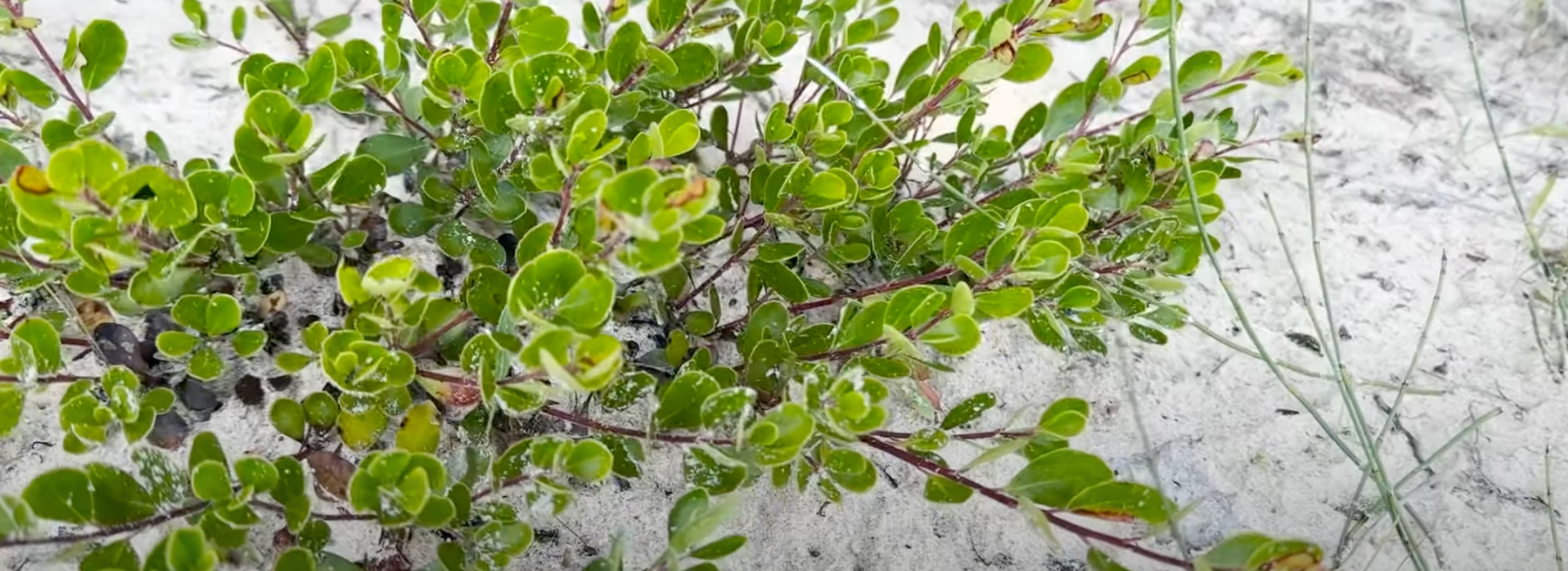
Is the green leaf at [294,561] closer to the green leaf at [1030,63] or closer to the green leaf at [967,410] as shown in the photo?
the green leaf at [967,410]

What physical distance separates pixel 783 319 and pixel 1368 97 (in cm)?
127

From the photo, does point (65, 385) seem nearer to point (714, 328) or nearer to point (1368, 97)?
point (714, 328)

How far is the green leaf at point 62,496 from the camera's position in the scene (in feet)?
2.14

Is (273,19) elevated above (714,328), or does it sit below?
above

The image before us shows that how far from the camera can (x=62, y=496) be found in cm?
67

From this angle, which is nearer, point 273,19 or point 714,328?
point 714,328

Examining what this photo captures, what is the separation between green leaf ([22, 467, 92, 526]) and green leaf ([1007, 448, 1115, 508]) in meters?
0.66

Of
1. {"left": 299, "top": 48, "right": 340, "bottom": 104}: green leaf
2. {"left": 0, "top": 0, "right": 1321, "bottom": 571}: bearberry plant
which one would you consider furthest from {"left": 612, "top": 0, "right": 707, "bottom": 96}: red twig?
{"left": 299, "top": 48, "right": 340, "bottom": 104}: green leaf

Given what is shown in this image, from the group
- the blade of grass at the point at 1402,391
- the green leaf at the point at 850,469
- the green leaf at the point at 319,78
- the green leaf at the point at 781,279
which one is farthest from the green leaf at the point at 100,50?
the blade of grass at the point at 1402,391

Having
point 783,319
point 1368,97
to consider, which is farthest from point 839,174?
point 1368,97

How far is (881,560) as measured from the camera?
3.56ft

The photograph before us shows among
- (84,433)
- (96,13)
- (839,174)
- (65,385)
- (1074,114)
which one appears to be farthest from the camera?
(96,13)

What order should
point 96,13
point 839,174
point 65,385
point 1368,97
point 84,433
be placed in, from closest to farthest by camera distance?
point 84,433 < point 839,174 < point 65,385 < point 96,13 < point 1368,97

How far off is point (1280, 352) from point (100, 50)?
1.38 meters
